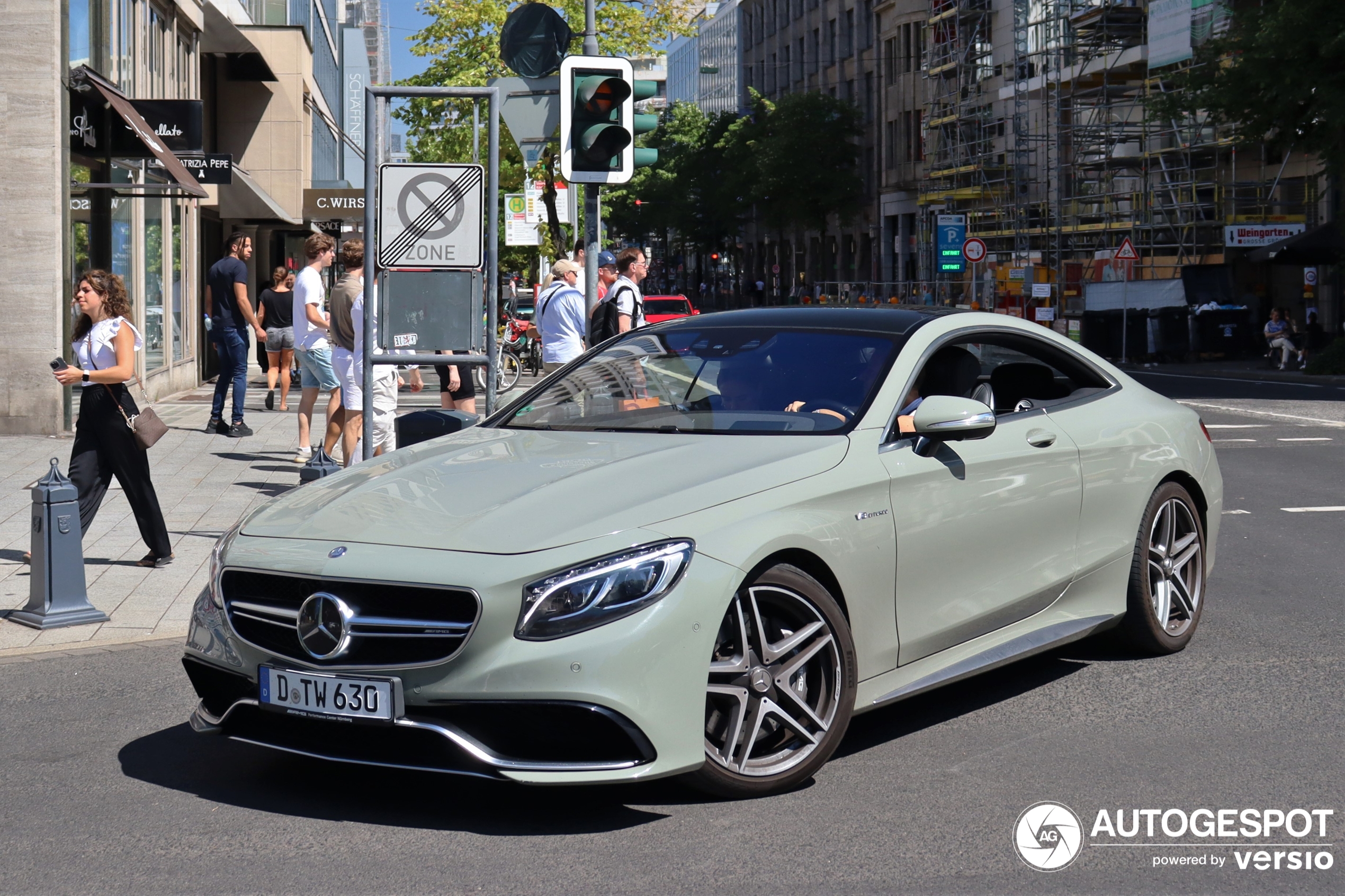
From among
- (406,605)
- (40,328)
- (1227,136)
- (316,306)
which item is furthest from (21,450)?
(1227,136)

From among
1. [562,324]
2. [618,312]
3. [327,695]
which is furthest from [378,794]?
[562,324]

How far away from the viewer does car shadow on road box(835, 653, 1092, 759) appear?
546 cm

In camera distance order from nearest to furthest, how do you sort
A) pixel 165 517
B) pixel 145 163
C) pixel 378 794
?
pixel 378 794, pixel 165 517, pixel 145 163

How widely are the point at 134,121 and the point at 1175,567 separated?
13847 mm

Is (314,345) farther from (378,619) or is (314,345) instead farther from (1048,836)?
(1048,836)

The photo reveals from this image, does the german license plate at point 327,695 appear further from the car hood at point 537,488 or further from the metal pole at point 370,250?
the metal pole at point 370,250

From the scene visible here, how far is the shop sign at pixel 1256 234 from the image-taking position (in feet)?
127

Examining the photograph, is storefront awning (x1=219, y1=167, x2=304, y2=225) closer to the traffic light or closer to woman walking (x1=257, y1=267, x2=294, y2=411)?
woman walking (x1=257, y1=267, x2=294, y2=411)

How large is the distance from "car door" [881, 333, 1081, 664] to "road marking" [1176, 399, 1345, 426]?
13.2m

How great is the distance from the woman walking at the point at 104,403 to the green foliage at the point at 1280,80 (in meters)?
25.4

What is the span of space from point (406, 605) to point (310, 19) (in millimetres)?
43173

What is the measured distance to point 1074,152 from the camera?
51719 millimetres

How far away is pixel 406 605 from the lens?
4363mm

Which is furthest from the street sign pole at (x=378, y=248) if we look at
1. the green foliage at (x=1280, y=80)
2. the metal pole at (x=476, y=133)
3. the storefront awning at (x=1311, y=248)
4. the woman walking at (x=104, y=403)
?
the storefront awning at (x=1311, y=248)
